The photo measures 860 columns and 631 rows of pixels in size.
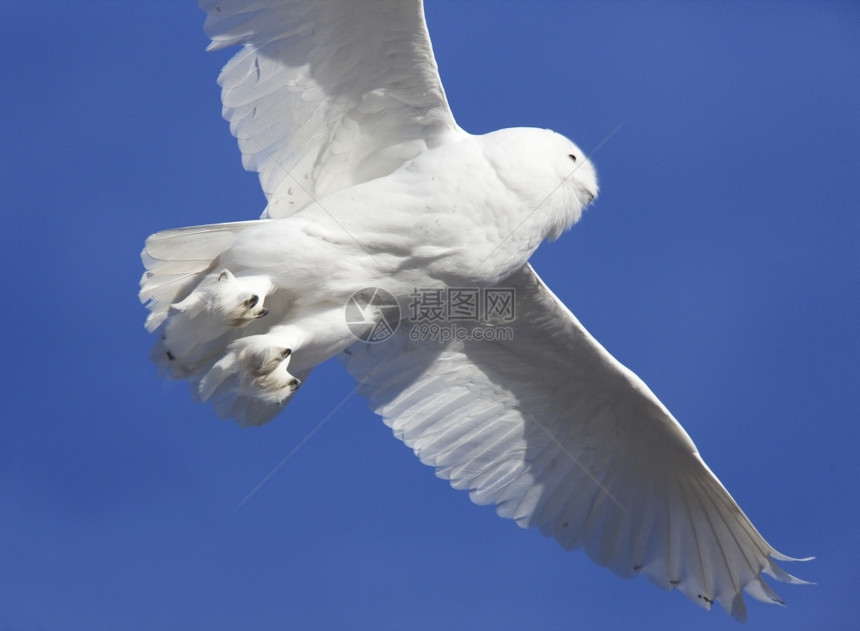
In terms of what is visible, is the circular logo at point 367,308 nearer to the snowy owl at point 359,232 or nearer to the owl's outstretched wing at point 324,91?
the snowy owl at point 359,232

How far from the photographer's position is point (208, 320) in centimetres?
595

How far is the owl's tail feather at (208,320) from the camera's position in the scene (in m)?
5.79

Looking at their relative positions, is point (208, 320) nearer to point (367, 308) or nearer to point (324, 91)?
point (367, 308)

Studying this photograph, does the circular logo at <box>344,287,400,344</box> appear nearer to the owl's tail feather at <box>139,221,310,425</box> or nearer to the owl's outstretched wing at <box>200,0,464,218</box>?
the owl's tail feather at <box>139,221,310,425</box>

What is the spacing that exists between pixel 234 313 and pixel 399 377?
186 centimetres

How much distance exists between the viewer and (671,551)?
7.31 m

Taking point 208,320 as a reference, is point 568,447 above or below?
above

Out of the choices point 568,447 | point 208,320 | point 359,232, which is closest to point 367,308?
point 359,232

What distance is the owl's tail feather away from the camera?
19.0 feet

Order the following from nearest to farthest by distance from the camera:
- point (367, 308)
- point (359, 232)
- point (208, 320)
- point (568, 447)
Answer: point (208, 320), point (359, 232), point (367, 308), point (568, 447)

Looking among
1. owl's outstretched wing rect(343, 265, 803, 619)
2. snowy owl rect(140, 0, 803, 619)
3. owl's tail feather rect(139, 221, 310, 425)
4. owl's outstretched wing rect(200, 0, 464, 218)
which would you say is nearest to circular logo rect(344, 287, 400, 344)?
snowy owl rect(140, 0, 803, 619)

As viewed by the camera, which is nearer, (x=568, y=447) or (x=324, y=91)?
(x=324, y=91)

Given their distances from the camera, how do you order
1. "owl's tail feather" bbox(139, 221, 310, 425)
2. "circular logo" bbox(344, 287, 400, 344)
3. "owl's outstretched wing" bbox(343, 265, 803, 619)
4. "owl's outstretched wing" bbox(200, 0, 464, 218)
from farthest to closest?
"owl's outstretched wing" bbox(343, 265, 803, 619) < "circular logo" bbox(344, 287, 400, 344) < "owl's outstretched wing" bbox(200, 0, 464, 218) < "owl's tail feather" bbox(139, 221, 310, 425)

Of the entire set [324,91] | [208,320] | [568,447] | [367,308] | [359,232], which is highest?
[568,447]
